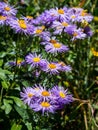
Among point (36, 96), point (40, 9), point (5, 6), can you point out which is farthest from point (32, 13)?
point (36, 96)

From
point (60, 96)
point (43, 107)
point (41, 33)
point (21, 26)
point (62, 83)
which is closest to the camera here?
point (43, 107)

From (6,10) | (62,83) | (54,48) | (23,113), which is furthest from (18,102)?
(62,83)

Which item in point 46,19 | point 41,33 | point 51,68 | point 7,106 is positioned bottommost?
point 7,106

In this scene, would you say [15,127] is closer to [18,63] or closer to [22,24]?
[18,63]

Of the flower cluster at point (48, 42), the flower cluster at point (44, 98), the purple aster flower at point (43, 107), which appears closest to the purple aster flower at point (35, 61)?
the flower cluster at point (48, 42)

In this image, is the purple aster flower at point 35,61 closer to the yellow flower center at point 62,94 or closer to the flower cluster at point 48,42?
the flower cluster at point 48,42

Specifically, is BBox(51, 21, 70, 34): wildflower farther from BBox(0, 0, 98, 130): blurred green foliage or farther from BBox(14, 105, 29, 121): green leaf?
BBox(14, 105, 29, 121): green leaf
